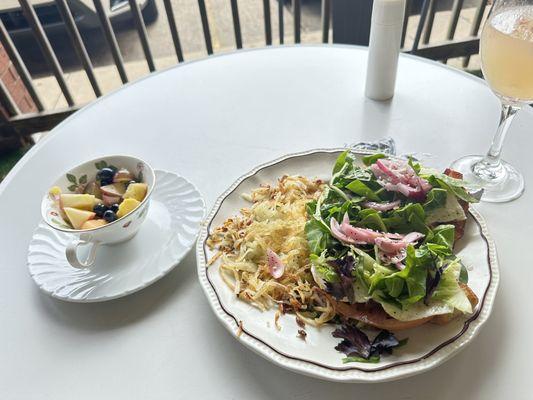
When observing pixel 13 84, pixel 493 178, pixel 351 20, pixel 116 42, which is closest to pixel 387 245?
pixel 493 178

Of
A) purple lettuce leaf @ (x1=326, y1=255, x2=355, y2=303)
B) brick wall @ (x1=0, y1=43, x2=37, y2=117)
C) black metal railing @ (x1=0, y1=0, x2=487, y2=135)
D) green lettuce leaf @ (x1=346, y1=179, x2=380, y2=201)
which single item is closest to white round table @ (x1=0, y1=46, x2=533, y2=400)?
purple lettuce leaf @ (x1=326, y1=255, x2=355, y2=303)

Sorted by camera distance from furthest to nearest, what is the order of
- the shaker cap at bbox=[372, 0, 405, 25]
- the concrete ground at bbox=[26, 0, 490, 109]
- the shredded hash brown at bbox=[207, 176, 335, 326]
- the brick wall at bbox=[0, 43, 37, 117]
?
1. the concrete ground at bbox=[26, 0, 490, 109]
2. the brick wall at bbox=[0, 43, 37, 117]
3. the shaker cap at bbox=[372, 0, 405, 25]
4. the shredded hash brown at bbox=[207, 176, 335, 326]

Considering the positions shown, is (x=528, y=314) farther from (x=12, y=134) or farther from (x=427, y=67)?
(x=12, y=134)

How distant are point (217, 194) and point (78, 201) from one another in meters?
0.27

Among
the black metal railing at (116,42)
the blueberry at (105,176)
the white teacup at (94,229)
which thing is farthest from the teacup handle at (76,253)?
the black metal railing at (116,42)

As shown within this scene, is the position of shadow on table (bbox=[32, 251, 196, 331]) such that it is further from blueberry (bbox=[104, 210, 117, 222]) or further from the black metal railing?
the black metal railing

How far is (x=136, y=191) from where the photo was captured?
2.58 feet

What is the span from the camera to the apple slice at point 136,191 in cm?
78

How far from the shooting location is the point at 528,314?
66 cm

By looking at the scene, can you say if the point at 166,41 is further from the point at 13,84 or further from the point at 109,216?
the point at 109,216

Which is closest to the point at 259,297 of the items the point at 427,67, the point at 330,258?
the point at 330,258

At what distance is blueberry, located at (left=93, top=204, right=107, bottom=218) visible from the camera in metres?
0.75

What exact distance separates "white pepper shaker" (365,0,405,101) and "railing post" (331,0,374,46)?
3.36 ft

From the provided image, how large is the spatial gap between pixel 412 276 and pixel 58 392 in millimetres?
518
